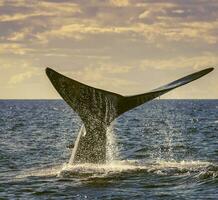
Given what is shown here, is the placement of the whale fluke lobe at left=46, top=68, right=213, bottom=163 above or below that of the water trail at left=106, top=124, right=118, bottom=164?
above

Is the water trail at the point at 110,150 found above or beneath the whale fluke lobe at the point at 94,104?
beneath

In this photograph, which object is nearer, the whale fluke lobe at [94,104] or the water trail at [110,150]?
the whale fluke lobe at [94,104]

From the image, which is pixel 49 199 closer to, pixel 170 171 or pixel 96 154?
pixel 96 154

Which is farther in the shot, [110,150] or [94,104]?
[110,150]

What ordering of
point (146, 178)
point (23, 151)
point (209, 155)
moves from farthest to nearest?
point (23, 151) < point (209, 155) < point (146, 178)

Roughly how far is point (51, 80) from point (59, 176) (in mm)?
3040

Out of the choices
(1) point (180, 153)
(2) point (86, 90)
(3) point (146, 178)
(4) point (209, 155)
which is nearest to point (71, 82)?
(2) point (86, 90)

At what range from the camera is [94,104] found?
47.3 feet

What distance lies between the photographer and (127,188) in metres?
14.1

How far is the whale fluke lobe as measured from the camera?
1388 centimetres

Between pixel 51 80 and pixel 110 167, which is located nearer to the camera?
pixel 51 80

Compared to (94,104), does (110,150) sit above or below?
below

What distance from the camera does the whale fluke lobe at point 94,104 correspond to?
13.9 m

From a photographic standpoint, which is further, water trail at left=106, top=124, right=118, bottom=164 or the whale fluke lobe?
water trail at left=106, top=124, right=118, bottom=164
